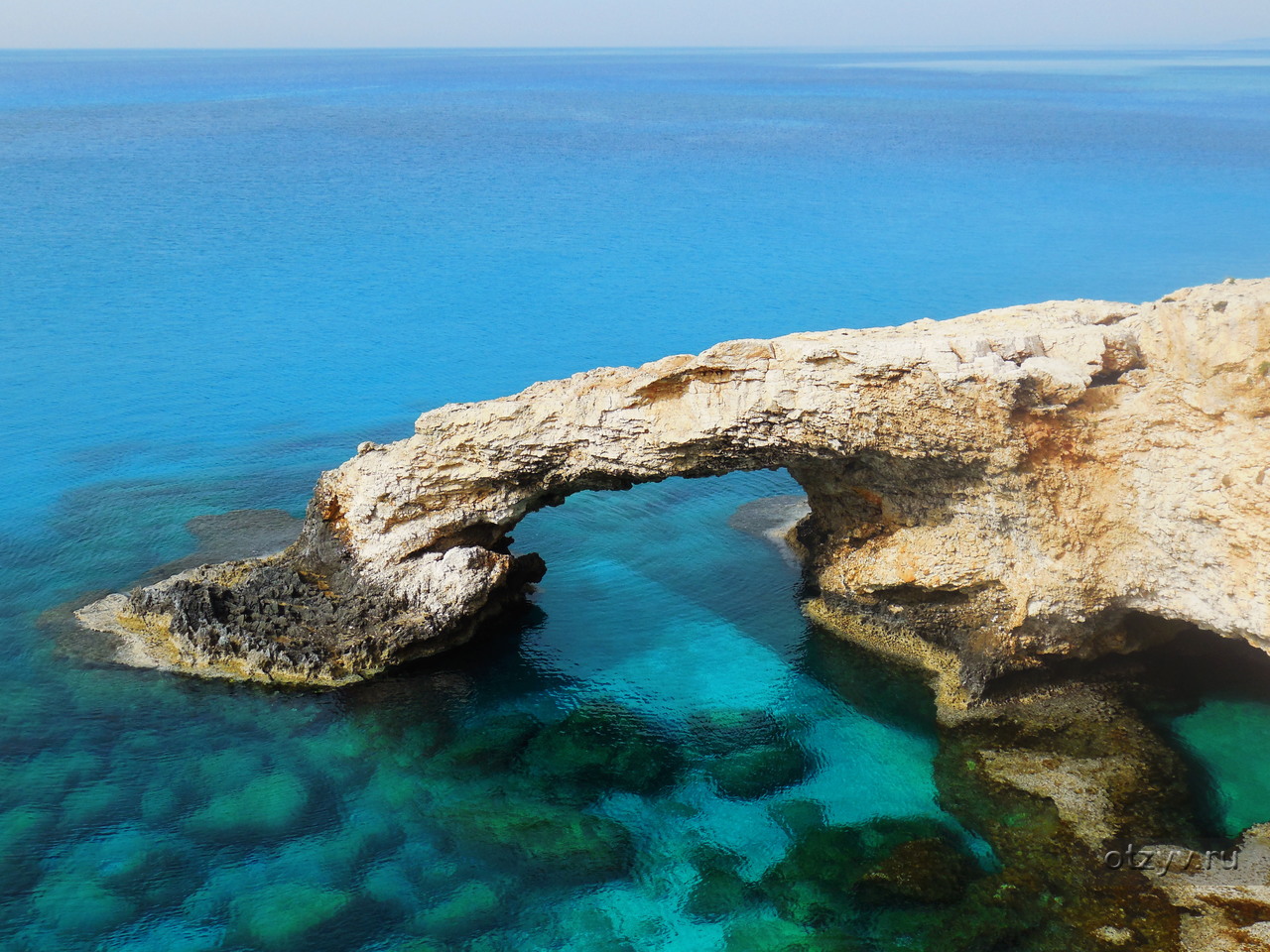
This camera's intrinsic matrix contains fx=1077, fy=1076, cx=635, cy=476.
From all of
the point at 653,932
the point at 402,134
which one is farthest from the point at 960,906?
the point at 402,134

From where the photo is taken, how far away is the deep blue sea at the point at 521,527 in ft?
34.3

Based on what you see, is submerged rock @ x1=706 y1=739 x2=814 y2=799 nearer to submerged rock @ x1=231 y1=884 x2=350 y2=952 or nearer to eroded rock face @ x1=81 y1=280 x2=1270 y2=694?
eroded rock face @ x1=81 y1=280 x2=1270 y2=694

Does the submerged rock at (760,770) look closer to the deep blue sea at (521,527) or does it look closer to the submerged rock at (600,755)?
the deep blue sea at (521,527)

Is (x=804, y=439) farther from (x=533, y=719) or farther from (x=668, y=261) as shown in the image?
(x=668, y=261)

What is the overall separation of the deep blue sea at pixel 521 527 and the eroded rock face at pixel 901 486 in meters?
0.92

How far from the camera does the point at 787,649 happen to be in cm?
1420

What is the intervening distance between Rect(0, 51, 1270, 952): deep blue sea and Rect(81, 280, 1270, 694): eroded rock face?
0.92m

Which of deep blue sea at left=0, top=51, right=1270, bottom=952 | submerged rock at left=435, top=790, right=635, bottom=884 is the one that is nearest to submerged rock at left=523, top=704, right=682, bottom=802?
deep blue sea at left=0, top=51, right=1270, bottom=952

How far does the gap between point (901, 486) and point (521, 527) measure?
7.09 meters

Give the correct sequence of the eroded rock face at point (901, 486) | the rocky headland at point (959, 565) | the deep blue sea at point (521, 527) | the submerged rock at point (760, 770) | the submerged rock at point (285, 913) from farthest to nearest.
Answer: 1. the submerged rock at point (760, 770)
2. the eroded rock face at point (901, 486)
3. the deep blue sea at point (521, 527)
4. the rocky headland at point (959, 565)
5. the submerged rock at point (285, 913)

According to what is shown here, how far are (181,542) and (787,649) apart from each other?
956 centimetres

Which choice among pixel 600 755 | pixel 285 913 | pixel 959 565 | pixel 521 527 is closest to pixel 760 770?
pixel 600 755

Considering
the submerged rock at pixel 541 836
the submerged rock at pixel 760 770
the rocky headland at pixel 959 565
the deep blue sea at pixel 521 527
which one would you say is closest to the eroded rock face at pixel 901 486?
the rocky headland at pixel 959 565

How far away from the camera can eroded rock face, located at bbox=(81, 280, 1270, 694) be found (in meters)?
10.8
